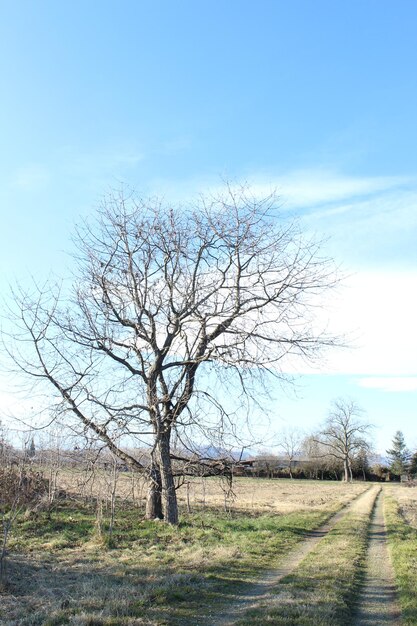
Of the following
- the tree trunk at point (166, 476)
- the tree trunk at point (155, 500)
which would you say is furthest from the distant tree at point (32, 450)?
the tree trunk at point (166, 476)

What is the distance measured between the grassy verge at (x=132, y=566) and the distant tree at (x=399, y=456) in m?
66.9

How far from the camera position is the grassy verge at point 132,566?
6.72 metres

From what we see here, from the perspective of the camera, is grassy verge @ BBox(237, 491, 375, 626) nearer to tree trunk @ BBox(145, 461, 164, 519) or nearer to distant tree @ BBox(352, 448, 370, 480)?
tree trunk @ BBox(145, 461, 164, 519)

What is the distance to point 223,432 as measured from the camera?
552 inches

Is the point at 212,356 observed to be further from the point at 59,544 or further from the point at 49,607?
the point at 49,607

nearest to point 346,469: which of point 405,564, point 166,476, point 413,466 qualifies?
point 413,466

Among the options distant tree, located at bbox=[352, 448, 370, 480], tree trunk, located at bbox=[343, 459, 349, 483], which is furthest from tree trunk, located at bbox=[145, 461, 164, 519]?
distant tree, located at bbox=[352, 448, 370, 480]

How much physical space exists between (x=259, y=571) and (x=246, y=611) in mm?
2826

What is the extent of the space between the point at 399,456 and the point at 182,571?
257 feet

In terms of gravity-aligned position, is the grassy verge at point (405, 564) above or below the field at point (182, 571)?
below

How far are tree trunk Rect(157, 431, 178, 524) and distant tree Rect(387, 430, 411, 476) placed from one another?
228ft

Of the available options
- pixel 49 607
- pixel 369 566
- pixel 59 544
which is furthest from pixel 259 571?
pixel 59 544

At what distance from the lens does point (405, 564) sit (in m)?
10.3

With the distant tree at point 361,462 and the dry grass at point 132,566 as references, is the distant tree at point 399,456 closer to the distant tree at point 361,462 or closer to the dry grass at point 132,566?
the distant tree at point 361,462
